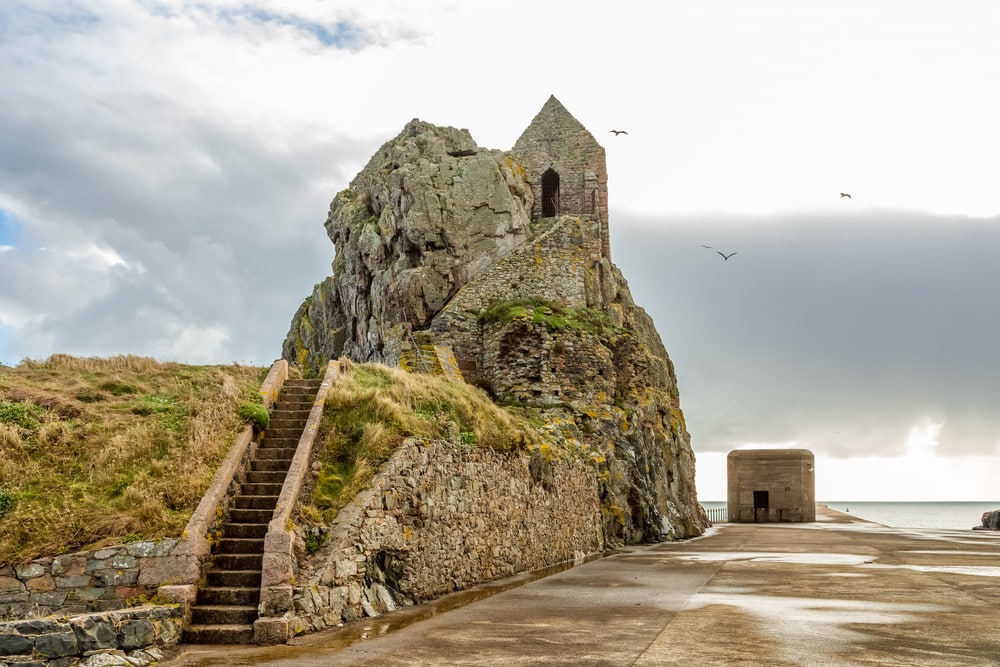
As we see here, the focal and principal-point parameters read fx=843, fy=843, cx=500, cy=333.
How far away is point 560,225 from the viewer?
31875 millimetres

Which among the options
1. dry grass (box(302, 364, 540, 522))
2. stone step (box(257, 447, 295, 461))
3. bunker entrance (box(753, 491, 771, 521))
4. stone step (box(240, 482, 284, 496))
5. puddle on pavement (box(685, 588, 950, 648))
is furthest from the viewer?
bunker entrance (box(753, 491, 771, 521))

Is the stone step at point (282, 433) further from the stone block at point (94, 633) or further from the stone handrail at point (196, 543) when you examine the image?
the stone block at point (94, 633)

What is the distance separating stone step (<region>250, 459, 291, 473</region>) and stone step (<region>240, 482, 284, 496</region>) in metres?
0.56

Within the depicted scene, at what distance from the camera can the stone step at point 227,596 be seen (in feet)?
33.5

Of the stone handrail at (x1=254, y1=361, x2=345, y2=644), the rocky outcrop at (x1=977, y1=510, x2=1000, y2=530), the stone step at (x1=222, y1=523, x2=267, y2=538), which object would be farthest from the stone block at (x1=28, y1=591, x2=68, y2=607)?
the rocky outcrop at (x1=977, y1=510, x2=1000, y2=530)

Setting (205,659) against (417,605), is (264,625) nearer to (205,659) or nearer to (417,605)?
(205,659)

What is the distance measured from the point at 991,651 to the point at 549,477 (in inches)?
488

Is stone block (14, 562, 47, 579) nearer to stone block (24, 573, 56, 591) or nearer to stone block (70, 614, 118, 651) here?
stone block (24, 573, 56, 591)

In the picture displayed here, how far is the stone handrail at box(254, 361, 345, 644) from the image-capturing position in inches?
377

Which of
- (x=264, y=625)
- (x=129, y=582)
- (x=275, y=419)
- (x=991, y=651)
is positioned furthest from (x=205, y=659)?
(x=991, y=651)

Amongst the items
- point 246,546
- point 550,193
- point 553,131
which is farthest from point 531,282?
point 246,546

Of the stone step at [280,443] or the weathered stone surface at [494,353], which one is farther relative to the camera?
the stone step at [280,443]

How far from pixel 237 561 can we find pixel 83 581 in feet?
5.85

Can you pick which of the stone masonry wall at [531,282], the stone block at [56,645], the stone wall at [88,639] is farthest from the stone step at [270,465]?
the stone masonry wall at [531,282]
